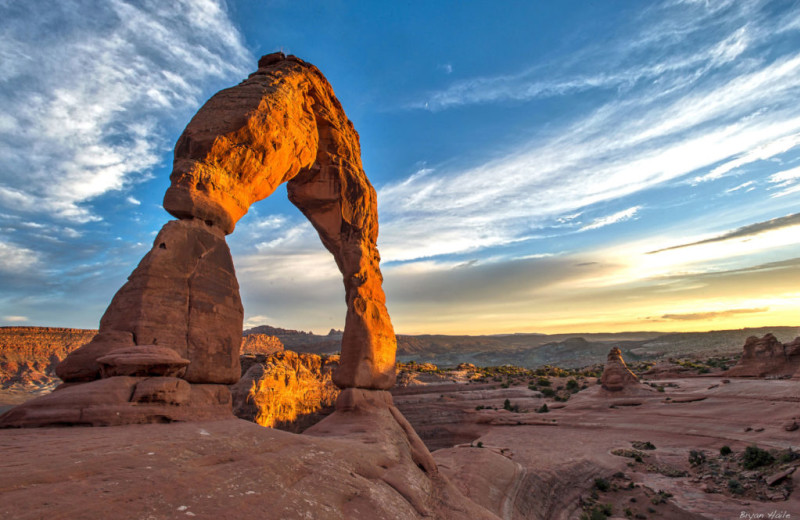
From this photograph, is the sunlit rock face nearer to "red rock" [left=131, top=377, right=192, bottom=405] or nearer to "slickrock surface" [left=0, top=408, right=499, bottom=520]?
"red rock" [left=131, top=377, right=192, bottom=405]

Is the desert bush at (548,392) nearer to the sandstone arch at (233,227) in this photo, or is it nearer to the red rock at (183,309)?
the sandstone arch at (233,227)

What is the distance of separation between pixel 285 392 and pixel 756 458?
19.3 m

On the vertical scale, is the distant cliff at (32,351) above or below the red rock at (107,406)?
below

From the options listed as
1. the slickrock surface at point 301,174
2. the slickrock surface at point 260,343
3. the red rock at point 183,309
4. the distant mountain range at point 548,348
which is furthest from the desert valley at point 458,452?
the distant mountain range at point 548,348

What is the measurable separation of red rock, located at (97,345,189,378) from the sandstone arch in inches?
11.5

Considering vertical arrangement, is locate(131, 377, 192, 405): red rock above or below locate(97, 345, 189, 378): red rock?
below

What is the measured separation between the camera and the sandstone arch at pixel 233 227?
640 cm

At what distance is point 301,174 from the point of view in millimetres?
13109

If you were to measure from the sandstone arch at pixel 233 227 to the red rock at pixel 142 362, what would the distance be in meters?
0.29

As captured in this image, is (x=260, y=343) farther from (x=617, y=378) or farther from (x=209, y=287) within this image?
(x=209, y=287)

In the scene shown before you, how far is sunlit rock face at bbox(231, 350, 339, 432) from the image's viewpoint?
17.4m

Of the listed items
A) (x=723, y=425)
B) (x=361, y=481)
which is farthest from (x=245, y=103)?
(x=723, y=425)

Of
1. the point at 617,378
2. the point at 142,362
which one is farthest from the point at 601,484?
the point at 617,378

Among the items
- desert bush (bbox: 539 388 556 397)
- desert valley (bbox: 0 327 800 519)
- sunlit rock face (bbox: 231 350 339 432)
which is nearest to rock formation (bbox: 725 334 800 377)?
desert valley (bbox: 0 327 800 519)
